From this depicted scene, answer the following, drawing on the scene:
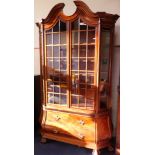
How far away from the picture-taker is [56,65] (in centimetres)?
281

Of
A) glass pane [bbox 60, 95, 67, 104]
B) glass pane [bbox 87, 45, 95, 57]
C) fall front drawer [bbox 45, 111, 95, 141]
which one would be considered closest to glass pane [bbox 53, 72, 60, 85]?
glass pane [bbox 60, 95, 67, 104]

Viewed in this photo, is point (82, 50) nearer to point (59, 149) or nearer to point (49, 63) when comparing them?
point (49, 63)

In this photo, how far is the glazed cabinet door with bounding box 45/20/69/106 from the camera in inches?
107

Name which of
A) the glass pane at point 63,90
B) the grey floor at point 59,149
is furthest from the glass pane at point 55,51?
the grey floor at point 59,149

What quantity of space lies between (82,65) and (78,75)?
Answer: 0.48ft

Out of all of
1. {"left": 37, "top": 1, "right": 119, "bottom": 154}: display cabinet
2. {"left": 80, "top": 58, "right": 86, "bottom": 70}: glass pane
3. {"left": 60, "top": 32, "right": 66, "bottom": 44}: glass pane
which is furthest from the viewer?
{"left": 60, "top": 32, "right": 66, "bottom": 44}: glass pane

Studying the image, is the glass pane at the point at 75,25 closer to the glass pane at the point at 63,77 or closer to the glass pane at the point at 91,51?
the glass pane at the point at 91,51

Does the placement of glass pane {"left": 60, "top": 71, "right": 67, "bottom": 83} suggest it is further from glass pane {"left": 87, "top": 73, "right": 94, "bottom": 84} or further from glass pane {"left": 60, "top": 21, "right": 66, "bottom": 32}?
glass pane {"left": 60, "top": 21, "right": 66, "bottom": 32}

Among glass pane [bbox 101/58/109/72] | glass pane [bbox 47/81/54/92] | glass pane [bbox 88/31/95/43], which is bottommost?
glass pane [bbox 47/81/54/92]

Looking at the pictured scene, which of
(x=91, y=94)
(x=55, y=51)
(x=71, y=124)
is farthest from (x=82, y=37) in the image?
(x=71, y=124)

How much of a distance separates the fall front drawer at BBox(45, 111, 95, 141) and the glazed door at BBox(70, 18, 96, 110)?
0.55ft
